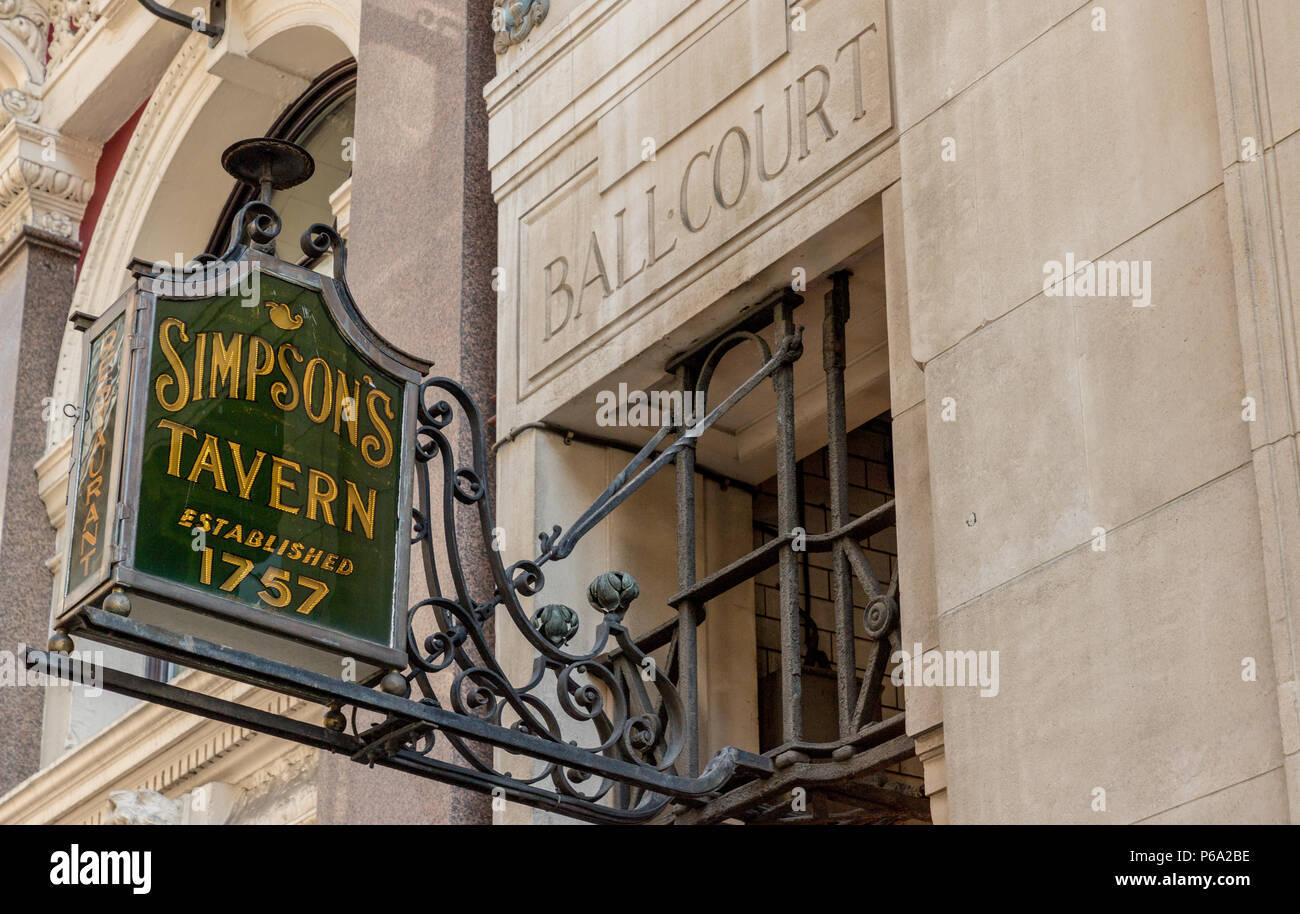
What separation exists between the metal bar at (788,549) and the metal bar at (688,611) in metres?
0.41

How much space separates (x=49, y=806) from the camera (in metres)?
13.9

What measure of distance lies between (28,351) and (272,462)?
10340 mm

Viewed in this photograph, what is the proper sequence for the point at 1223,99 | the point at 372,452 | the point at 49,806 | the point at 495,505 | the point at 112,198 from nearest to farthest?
the point at 1223,99 → the point at 372,452 → the point at 495,505 → the point at 49,806 → the point at 112,198

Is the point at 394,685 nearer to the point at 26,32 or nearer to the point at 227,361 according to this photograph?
the point at 227,361

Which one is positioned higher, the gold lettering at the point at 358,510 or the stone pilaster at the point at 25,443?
the stone pilaster at the point at 25,443

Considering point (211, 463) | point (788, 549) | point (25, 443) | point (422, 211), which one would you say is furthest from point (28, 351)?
point (211, 463)

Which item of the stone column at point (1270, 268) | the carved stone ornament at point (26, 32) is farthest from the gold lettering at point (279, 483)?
the carved stone ornament at point (26, 32)

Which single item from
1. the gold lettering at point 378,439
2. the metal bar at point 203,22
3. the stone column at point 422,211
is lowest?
the gold lettering at point 378,439

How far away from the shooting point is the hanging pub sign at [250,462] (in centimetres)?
675

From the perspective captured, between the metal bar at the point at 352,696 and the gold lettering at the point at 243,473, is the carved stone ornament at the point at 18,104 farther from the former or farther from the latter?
the metal bar at the point at 352,696

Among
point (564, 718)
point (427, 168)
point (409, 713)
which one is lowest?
point (409, 713)
